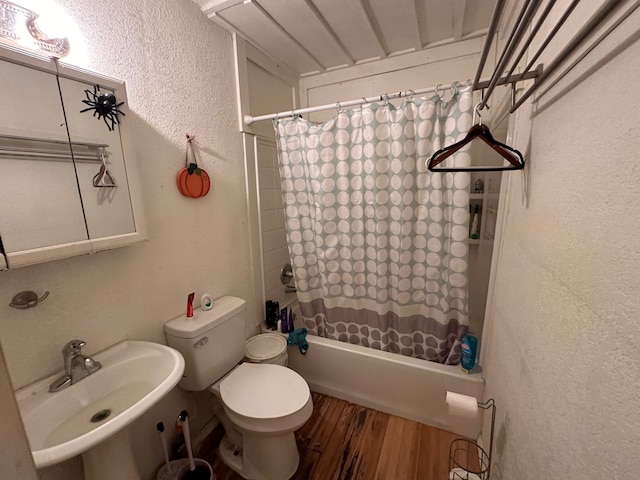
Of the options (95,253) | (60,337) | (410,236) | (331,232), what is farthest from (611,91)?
(60,337)

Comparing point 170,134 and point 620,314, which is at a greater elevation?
point 170,134

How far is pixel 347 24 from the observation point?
5.15 feet

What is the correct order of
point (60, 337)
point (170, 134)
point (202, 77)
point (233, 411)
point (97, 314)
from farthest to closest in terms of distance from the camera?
point (202, 77)
point (170, 134)
point (233, 411)
point (97, 314)
point (60, 337)

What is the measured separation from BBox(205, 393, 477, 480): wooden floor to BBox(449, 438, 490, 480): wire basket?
37mm

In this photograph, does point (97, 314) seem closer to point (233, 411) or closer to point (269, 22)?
point (233, 411)

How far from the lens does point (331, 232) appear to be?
173 cm

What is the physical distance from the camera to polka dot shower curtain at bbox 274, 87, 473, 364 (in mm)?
1415

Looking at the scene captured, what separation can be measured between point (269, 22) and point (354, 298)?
1.73 m

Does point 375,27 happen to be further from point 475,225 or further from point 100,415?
point 100,415

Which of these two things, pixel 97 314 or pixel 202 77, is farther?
pixel 202 77

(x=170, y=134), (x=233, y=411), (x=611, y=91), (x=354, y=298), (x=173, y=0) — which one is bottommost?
(x=233, y=411)

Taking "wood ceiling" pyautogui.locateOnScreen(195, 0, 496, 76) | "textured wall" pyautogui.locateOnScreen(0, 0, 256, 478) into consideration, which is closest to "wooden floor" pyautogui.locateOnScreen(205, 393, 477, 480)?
"textured wall" pyautogui.locateOnScreen(0, 0, 256, 478)

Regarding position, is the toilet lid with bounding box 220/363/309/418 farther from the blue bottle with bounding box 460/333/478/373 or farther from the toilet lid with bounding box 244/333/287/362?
the blue bottle with bounding box 460/333/478/373

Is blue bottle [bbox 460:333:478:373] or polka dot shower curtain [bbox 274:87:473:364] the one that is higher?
polka dot shower curtain [bbox 274:87:473:364]
